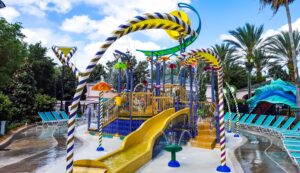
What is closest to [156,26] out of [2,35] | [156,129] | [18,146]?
[156,129]

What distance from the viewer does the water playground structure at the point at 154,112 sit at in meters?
6.32

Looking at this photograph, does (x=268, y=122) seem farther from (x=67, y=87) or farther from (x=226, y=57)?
(x=67, y=87)

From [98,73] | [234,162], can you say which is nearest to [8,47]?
[234,162]

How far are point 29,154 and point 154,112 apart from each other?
6143mm

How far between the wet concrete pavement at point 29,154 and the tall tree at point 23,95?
7.75 m

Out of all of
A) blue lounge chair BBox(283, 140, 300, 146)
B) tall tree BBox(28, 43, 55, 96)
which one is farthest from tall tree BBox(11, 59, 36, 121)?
blue lounge chair BBox(283, 140, 300, 146)

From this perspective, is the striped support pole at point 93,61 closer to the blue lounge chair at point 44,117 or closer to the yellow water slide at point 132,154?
the yellow water slide at point 132,154

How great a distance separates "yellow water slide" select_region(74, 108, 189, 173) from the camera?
6.37 m

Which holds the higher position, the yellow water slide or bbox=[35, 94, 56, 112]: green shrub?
bbox=[35, 94, 56, 112]: green shrub

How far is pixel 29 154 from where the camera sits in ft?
33.8

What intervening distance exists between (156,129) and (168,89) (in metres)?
→ 4.51

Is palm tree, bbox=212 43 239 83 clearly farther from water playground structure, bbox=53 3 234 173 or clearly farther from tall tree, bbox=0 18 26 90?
tall tree, bbox=0 18 26 90

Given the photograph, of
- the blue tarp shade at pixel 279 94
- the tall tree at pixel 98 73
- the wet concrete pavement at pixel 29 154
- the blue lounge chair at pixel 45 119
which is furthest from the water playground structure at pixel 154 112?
the tall tree at pixel 98 73

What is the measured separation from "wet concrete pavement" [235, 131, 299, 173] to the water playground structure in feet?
3.30
